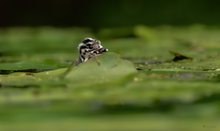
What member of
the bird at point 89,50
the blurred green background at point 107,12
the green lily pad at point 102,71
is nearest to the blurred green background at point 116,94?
the green lily pad at point 102,71

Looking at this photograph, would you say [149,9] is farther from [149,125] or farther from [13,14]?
[149,125]

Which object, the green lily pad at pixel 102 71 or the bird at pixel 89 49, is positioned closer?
the green lily pad at pixel 102 71

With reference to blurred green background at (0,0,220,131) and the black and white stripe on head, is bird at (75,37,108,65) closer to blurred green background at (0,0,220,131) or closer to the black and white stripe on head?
the black and white stripe on head

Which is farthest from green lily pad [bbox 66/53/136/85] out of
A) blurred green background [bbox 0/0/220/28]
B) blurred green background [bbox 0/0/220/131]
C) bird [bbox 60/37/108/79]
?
blurred green background [bbox 0/0/220/28]

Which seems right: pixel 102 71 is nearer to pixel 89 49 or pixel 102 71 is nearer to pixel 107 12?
pixel 89 49

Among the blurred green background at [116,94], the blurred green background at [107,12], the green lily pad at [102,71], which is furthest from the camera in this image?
the blurred green background at [107,12]

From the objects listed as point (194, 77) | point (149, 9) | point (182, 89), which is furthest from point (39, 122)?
point (149, 9)

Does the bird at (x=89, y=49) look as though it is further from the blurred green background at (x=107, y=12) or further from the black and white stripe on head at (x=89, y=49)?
the blurred green background at (x=107, y=12)

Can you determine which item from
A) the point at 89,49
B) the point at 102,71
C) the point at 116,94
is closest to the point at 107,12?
the point at 89,49

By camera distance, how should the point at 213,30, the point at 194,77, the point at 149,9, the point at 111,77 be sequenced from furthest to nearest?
the point at 149,9
the point at 213,30
the point at 194,77
the point at 111,77
